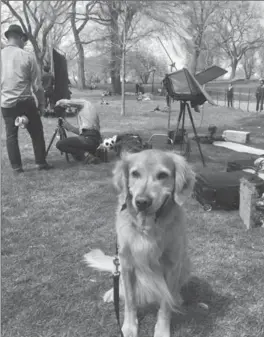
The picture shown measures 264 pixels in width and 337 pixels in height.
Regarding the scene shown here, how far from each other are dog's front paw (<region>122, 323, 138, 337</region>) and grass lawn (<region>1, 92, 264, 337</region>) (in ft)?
0.22

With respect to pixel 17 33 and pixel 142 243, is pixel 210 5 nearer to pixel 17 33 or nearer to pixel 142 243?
pixel 17 33

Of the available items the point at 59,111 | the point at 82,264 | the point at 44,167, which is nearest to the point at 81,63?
the point at 59,111

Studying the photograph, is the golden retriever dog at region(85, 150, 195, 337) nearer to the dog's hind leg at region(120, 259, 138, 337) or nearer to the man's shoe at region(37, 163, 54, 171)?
the dog's hind leg at region(120, 259, 138, 337)

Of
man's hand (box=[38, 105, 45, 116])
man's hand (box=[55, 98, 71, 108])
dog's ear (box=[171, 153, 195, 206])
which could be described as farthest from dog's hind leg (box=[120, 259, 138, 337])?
man's hand (box=[55, 98, 71, 108])

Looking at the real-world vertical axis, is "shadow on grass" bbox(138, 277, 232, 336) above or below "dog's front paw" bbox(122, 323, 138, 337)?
below

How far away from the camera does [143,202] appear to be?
1.90 m

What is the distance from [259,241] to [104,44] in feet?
83.8

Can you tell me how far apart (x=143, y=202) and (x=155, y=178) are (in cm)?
23

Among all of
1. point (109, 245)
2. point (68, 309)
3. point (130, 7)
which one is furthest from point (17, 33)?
point (130, 7)

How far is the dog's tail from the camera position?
273 cm

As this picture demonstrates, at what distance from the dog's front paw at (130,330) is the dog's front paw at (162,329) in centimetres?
14

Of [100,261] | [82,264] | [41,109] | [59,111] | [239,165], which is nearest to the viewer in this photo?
[100,261]

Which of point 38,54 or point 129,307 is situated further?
point 38,54

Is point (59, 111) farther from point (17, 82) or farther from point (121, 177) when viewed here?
point (121, 177)
